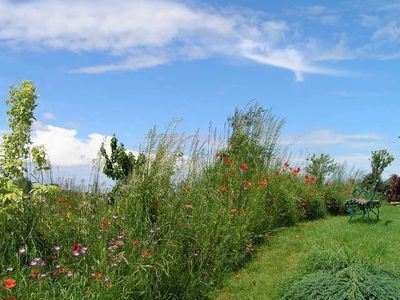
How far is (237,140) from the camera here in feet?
33.7

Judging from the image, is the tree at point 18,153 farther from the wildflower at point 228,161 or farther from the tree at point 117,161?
the wildflower at point 228,161

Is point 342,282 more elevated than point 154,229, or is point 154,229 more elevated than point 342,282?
point 154,229

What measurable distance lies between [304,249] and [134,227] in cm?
338

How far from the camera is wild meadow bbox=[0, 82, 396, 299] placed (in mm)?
4480

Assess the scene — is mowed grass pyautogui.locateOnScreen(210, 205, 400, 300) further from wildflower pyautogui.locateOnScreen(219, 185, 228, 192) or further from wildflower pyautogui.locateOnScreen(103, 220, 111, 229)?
wildflower pyautogui.locateOnScreen(103, 220, 111, 229)

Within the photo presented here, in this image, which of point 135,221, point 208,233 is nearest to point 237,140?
point 208,233

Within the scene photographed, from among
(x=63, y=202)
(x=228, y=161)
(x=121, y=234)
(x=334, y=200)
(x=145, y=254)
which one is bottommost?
(x=145, y=254)

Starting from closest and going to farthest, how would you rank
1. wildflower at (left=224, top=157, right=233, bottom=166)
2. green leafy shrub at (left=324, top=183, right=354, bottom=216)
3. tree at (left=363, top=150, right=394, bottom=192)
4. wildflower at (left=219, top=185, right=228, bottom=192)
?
1. wildflower at (left=219, top=185, right=228, bottom=192)
2. wildflower at (left=224, top=157, right=233, bottom=166)
3. green leafy shrub at (left=324, top=183, right=354, bottom=216)
4. tree at (left=363, top=150, right=394, bottom=192)

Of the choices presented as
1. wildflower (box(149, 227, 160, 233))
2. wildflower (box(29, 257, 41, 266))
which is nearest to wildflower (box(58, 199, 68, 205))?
wildflower (box(149, 227, 160, 233))

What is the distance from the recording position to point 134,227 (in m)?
5.49

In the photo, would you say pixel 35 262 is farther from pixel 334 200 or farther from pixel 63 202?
Result: pixel 334 200

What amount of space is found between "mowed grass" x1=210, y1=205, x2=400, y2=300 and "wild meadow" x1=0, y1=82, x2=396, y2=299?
212mm

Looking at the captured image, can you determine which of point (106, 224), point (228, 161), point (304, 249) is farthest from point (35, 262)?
point (228, 161)

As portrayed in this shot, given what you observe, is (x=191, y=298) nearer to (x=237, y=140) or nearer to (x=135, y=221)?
(x=135, y=221)
